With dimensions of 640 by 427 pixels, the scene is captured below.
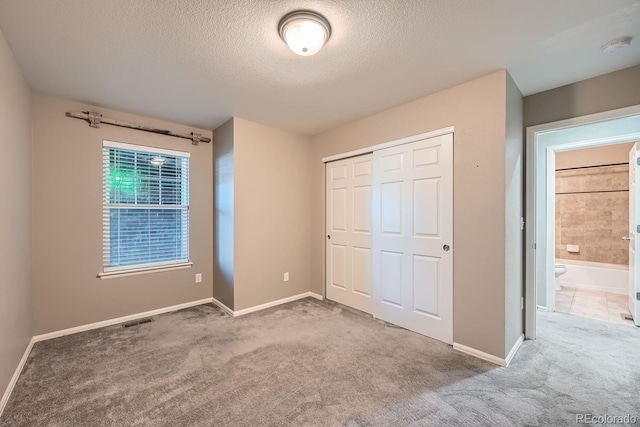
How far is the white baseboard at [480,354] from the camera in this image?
219 centimetres

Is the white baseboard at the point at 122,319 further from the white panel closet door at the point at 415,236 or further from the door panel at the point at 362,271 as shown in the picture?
the white panel closet door at the point at 415,236

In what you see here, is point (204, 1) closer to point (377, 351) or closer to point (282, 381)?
point (282, 381)

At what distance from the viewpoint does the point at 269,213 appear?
3.70 meters

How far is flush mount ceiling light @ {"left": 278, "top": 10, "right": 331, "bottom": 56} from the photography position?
1619 millimetres

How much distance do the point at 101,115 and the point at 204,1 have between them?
227 cm

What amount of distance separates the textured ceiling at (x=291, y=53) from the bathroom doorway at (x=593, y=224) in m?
3.32

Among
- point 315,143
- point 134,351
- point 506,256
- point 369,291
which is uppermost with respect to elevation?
point 315,143

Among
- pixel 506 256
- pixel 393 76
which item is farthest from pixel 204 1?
pixel 506 256

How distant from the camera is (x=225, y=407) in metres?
1.73

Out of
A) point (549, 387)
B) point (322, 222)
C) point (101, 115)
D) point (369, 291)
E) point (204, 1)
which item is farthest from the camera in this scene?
point (322, 222)

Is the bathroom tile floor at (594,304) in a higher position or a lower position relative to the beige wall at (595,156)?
lower

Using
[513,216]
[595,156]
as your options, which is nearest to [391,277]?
[513,216]

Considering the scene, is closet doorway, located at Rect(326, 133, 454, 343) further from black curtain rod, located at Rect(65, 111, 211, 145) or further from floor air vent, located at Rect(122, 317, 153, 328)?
floor air vent, located at Rect(122, 317, 153, 328)

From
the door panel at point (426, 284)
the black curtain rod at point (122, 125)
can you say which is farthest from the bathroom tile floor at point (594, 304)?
the black curtain rod at point (122, 125)
